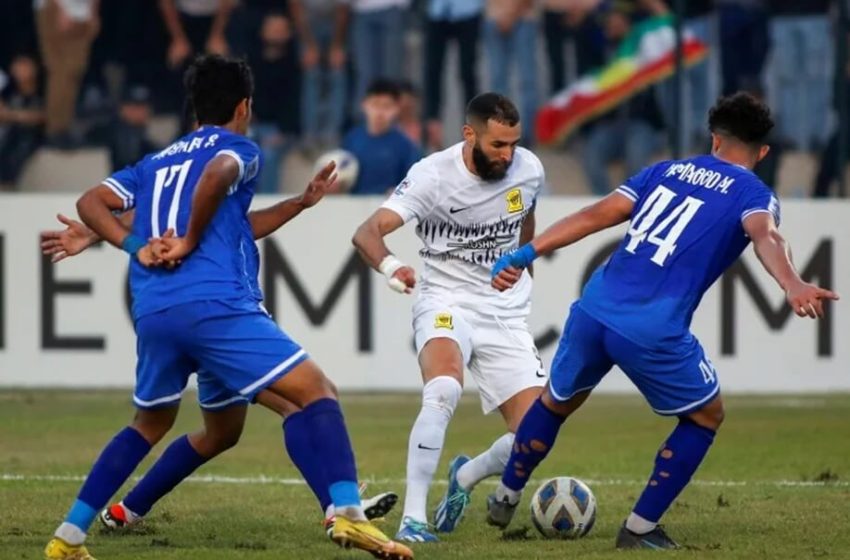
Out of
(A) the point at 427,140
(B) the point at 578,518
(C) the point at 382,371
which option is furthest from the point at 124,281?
(B) the point at 578,518

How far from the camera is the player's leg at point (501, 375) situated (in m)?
8.71

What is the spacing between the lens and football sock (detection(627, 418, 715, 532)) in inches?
302

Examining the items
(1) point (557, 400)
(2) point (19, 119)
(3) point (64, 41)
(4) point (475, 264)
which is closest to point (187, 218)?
(1) point (557, 400)

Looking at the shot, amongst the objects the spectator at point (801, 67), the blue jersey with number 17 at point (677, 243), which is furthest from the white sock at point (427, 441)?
the spectator at point (801, 67)

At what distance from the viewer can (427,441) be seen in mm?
8188

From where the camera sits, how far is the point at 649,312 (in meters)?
7.65

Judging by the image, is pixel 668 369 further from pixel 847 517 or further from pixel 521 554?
pixel 847 517

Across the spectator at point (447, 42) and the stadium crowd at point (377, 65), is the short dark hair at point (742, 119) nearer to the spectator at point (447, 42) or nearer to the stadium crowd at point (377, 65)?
the stadium crowd at point (377, 65)

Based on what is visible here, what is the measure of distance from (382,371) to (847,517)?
669 cm

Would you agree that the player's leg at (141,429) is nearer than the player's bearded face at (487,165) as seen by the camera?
Yes

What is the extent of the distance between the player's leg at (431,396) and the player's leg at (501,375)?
127mm

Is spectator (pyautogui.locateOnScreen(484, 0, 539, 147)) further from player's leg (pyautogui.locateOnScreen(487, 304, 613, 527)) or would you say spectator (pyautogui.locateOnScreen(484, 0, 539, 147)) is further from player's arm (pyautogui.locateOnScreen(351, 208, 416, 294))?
player's leg (pyautogui.locateOnScreen(487, 304, 613, 527))

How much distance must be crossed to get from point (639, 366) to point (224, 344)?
6.03 feet

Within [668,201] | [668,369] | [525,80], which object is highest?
[525,80]
